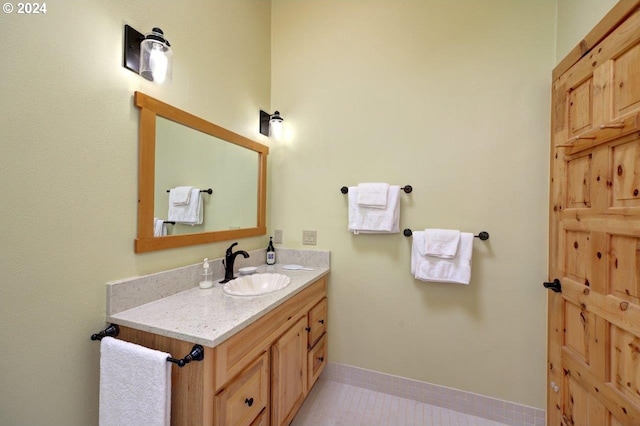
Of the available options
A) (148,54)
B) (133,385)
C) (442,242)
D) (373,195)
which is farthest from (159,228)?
(442,242)

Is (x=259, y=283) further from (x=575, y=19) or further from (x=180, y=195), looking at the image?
(x=575, y=19)

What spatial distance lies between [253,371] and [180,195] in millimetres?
932

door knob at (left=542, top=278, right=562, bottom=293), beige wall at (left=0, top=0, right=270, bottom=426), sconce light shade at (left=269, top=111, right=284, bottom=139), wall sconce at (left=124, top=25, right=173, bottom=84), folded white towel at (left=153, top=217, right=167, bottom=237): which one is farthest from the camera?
sconce light shade at (left=269, top=111, right=284, bottom=139)

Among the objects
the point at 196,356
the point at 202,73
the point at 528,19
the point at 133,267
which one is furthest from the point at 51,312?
the point at 528,19

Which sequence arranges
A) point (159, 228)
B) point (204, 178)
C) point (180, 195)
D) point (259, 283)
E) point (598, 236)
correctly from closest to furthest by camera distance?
point (598, 236)
point (159, 228)
point (180, 195)
point (204, 178)
point (259, 283)

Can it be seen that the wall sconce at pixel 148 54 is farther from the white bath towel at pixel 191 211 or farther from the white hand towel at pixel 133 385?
the white hand towel at pixel 133 385

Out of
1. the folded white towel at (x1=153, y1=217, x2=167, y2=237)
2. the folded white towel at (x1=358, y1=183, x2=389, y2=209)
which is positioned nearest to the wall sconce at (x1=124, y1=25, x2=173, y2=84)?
the folded white towel at (x1=153, y1=217, x2=167, y2=237)

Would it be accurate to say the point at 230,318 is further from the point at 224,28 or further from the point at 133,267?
the point at 224,28

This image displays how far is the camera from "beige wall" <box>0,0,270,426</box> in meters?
0.81

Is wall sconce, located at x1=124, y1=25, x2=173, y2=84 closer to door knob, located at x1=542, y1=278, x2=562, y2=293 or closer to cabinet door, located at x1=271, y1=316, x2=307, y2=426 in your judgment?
cabinet door, located at x1=271, y1=316, x2=307, y2=426

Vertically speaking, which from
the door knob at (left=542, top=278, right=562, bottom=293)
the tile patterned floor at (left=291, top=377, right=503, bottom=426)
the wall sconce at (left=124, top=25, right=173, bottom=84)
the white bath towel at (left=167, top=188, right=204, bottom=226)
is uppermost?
the wall sconce at (left=124, top=25, right=173, bottom=84)

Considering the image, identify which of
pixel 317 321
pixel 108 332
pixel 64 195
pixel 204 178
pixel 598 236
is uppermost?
pixel 204 178

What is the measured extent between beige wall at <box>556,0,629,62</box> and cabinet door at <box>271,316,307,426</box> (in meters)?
2.08

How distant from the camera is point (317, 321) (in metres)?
1.77
